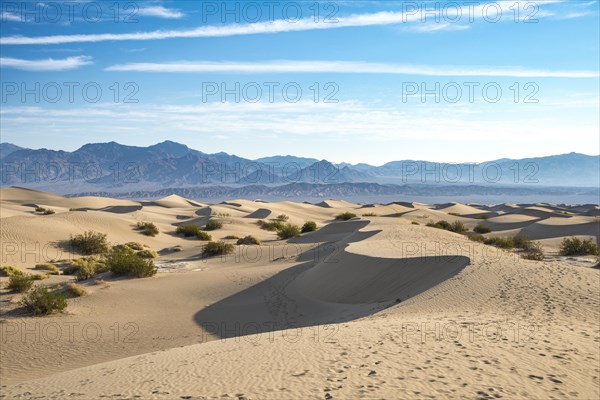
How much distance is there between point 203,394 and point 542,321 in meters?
7.03

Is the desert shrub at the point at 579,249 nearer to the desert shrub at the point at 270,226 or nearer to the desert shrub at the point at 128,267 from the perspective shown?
the desert shrub at the point at 128,267

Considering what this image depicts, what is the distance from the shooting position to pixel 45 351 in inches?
428

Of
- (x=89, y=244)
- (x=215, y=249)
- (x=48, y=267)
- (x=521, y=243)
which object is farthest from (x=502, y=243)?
(x=48, y=267)

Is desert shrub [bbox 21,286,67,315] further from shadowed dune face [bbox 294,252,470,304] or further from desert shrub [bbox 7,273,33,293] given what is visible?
shadowed dune face [bbox 294,252,470,304]

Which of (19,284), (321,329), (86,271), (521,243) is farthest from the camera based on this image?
(521,243)

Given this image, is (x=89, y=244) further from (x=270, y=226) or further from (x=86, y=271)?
(x=270, y=226)

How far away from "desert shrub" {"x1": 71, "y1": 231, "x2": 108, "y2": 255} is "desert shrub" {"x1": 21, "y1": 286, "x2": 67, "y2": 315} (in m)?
12.2

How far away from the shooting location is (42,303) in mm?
12883

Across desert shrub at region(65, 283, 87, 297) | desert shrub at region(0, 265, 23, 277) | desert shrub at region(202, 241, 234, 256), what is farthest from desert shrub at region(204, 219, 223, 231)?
desert shrub at region(65, 283, 87, 297)

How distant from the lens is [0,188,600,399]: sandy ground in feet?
Answer: 22.0

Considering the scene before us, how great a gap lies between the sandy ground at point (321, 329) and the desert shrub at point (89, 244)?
113 cm

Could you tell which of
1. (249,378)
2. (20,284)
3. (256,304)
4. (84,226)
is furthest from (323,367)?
(84,226)

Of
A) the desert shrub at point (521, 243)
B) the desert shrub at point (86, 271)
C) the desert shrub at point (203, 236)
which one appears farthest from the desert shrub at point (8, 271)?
the desert shrub at point (521, 243)

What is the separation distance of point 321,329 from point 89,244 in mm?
18762
